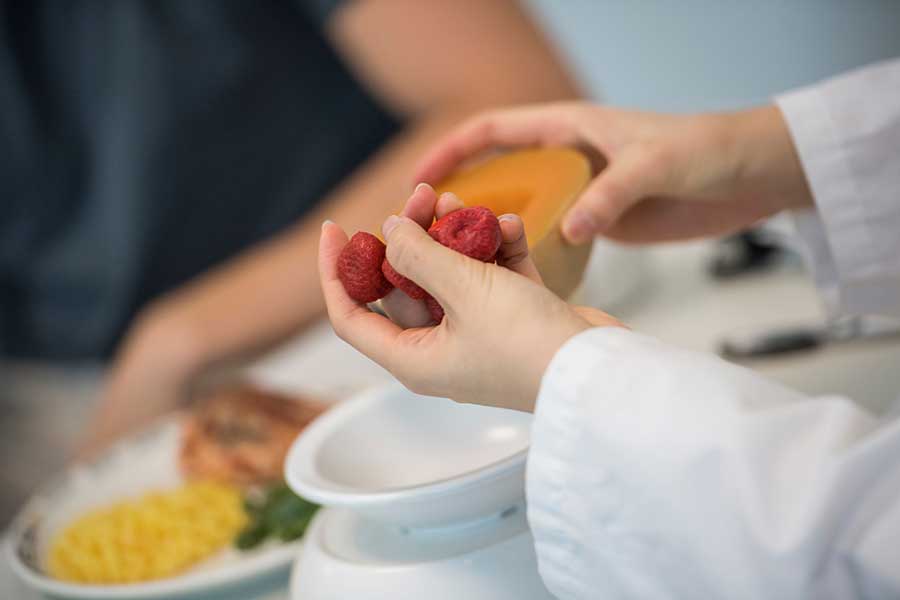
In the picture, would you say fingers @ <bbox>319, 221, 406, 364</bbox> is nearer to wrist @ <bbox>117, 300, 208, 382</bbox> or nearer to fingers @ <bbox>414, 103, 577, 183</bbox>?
fingers @ <bbox>414, 103, 577, 183</bbox>

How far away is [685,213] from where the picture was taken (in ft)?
2.77

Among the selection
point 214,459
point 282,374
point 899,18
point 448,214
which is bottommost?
point 899,18

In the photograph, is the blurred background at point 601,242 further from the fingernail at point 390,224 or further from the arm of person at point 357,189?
the fingernail at point 390,224

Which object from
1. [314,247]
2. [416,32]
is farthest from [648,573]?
[416,32]

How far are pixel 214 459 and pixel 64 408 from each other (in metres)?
0.88

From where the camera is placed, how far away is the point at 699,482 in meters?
0.46

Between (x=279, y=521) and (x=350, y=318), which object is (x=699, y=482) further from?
(x=279, y=521)

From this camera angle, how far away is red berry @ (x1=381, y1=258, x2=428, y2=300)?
53 centimetres

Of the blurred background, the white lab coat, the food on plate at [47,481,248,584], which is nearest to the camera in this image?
the white lab coat

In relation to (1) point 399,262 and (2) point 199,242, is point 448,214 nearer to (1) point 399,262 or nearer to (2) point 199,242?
(1) point 399,262

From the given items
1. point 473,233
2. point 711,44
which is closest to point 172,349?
point 473,233

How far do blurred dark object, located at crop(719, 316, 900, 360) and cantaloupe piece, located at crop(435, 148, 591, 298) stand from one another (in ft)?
1.13

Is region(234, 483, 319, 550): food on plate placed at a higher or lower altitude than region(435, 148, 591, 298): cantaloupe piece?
lower

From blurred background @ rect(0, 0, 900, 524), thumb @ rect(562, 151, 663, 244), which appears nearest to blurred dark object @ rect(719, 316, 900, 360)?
blurred background @ rect(0, 0, 900, 524)
